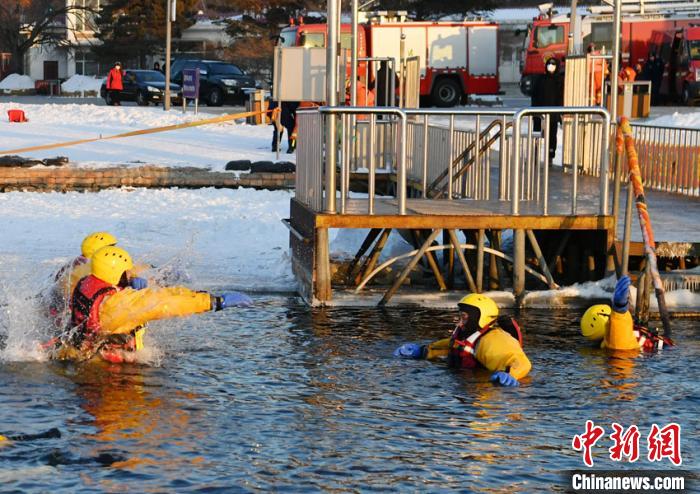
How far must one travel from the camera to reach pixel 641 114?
118 feet

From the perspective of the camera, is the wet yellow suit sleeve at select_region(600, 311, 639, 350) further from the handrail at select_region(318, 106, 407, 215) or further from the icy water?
the handrail at select_region(318, 106, 407, 215)

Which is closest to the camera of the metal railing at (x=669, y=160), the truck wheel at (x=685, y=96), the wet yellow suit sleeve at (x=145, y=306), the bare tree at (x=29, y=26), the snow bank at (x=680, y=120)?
the wet yellow suit sleeve at (x=145, y=306)

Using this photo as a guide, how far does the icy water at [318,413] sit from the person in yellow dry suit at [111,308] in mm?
249

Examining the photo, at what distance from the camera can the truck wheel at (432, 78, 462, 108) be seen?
4444cm

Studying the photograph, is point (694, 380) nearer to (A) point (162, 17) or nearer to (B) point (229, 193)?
(B) point (229, 193)

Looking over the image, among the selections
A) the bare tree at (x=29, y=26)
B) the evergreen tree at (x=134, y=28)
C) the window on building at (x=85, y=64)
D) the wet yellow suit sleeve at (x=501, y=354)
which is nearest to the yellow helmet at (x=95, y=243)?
the wet yellow suit sleeve at (x=501, y=354)

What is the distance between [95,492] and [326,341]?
4867 mm

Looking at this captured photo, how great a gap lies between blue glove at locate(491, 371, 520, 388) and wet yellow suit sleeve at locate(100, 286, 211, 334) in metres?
2.32

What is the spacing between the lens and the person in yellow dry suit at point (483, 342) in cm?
1107

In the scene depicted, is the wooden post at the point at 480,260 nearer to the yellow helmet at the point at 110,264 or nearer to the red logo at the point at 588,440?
the yellow helmet at the point at 110,264

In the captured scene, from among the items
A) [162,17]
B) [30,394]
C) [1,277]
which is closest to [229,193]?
[1,277]

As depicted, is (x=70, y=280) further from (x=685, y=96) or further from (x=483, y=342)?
(x=685, y=96)

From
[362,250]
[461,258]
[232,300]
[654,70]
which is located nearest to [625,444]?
[232,300]

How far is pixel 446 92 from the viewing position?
44.7 metres
